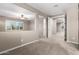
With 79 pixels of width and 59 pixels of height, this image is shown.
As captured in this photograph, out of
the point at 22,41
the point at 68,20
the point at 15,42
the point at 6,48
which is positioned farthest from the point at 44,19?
the point at 6,48

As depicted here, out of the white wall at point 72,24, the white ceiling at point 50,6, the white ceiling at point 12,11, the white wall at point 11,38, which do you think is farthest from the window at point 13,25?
the white wall at point 72,24

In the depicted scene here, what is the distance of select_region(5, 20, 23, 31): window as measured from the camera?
3152 mm

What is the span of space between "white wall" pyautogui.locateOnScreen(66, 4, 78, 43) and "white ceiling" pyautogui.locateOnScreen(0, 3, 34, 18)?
7.35ft

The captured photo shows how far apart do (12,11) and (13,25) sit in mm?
569

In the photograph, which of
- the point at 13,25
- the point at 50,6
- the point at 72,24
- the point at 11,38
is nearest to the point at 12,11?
the point at 13,25

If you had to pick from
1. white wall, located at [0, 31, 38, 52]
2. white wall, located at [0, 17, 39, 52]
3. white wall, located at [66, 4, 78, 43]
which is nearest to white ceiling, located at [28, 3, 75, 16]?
white wall, located at [66, 4, 78, 43]

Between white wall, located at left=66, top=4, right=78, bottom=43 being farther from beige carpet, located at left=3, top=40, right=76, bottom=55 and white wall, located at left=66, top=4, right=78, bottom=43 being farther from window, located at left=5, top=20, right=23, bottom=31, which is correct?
window, located at left=5, top=20, right=23, bottom=31

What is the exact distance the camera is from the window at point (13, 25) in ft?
10.3

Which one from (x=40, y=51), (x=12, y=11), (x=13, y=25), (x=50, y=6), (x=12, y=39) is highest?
(x=50, y=6)

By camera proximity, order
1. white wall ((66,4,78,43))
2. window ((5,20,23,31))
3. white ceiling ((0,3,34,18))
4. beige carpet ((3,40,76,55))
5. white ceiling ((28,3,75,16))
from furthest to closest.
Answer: white wall ((66,4,78,43))
white ceiling ((28,3,75,16))
window ((5,20,23,31))
white ceiling ((0,3,34,18))
beige carpet ((3,40,76,55))

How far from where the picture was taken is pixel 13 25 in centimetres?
341

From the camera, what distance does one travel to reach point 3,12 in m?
3.02

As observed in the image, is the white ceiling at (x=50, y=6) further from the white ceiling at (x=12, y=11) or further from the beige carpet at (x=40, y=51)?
the beige carpet at (x=40, y=51)

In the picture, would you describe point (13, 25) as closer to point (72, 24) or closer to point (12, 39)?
point (12, 39)
